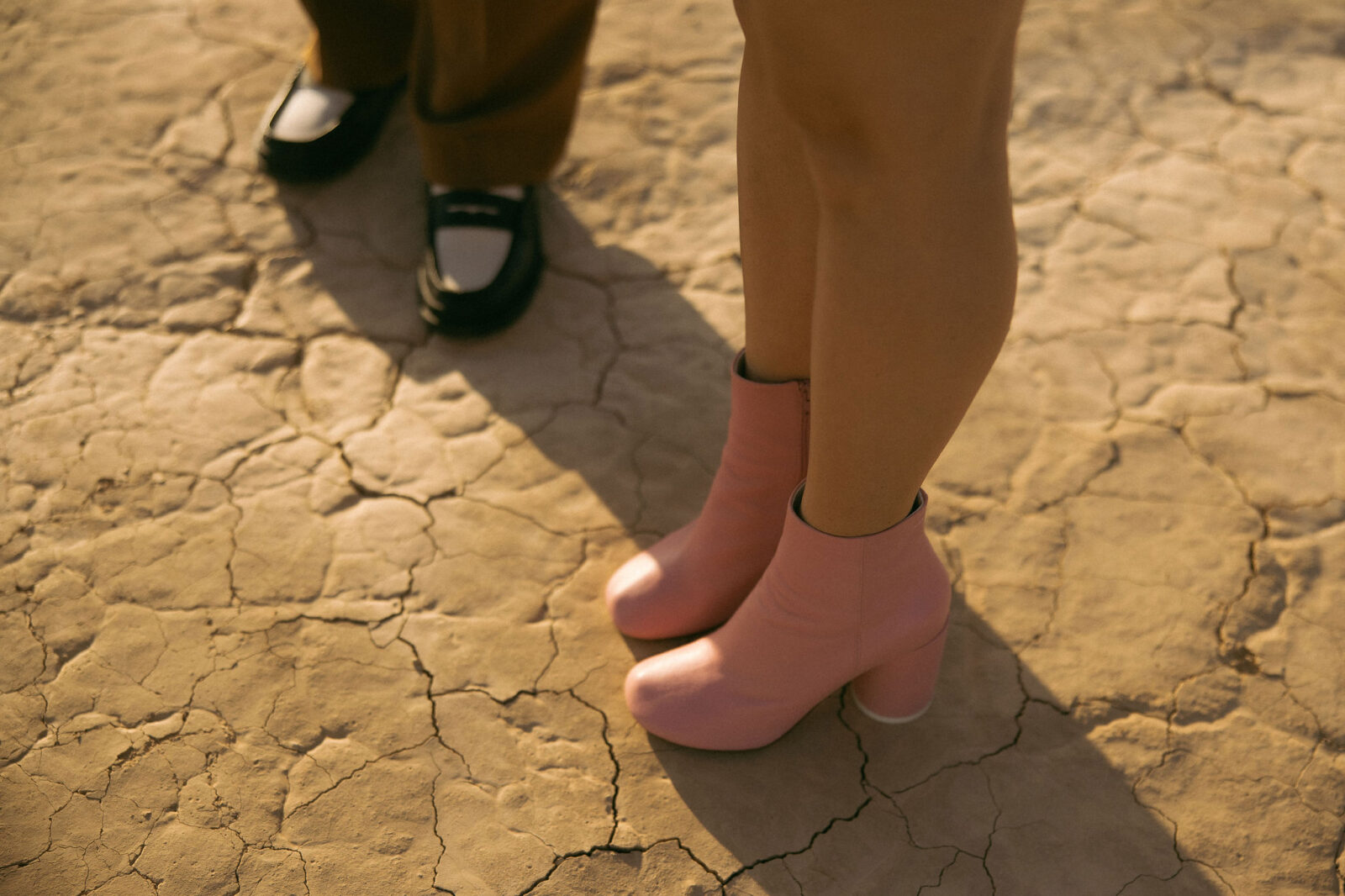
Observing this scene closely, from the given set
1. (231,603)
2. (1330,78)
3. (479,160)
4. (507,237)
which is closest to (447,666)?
(231,603)

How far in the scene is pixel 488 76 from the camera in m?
1.50

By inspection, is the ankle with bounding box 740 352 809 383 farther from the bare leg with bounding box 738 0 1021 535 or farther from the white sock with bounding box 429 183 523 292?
the white sock with bounding box 429 183 523 292

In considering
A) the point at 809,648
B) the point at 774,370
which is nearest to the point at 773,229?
the point at 774,370

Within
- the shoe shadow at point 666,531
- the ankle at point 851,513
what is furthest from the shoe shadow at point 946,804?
the ankle at point 851,513

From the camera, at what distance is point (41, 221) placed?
165cm

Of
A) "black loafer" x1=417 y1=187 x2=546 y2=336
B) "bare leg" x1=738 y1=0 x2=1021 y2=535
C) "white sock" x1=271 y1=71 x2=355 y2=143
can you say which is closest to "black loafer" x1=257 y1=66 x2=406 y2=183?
"white sock" x1=271 y1=71 x2=355 y2=143

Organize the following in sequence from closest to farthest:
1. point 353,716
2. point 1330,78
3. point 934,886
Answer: point 934,886, point 353,716, point 1330,78

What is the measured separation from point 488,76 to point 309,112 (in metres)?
0.43

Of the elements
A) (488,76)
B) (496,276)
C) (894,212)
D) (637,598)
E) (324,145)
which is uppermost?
(894,212)

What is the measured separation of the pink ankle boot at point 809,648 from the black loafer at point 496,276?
653 millimetres

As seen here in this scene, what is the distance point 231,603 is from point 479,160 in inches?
30.9

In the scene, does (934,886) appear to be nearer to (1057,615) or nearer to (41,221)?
(1057,615)

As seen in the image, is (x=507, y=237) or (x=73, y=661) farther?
(x=507, y=237)

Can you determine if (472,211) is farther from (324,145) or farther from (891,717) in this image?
(891,717)
